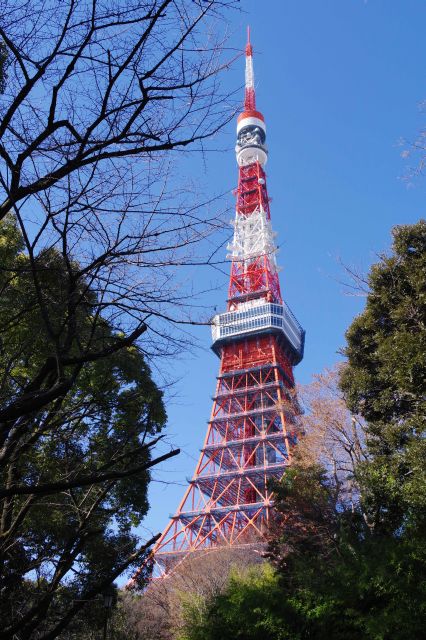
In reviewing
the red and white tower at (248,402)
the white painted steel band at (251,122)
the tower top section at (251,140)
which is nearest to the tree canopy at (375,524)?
the red and white tower at (248,402)

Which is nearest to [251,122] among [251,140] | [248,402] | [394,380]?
[251,140]

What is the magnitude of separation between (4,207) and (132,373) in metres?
6.25

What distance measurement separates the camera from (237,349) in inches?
1532

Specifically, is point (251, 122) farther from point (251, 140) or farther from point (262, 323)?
point (262, 323)

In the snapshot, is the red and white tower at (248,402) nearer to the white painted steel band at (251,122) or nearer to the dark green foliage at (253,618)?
the white painted steel band at (251,122)

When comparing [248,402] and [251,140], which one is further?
[251,140]

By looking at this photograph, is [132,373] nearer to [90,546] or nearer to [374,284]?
[90,546]

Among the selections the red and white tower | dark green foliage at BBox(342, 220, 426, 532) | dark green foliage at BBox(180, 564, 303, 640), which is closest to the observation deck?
the red and white tower

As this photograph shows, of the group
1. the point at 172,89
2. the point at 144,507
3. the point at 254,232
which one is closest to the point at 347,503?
the point at 144,507

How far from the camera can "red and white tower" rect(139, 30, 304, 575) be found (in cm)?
2802

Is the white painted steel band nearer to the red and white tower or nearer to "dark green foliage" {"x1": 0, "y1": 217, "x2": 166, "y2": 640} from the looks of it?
the red and white tower

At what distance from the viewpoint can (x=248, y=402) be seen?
114 feet

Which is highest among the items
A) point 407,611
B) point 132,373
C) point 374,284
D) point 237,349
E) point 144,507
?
point 237,349

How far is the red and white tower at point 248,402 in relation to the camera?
28016 mm
